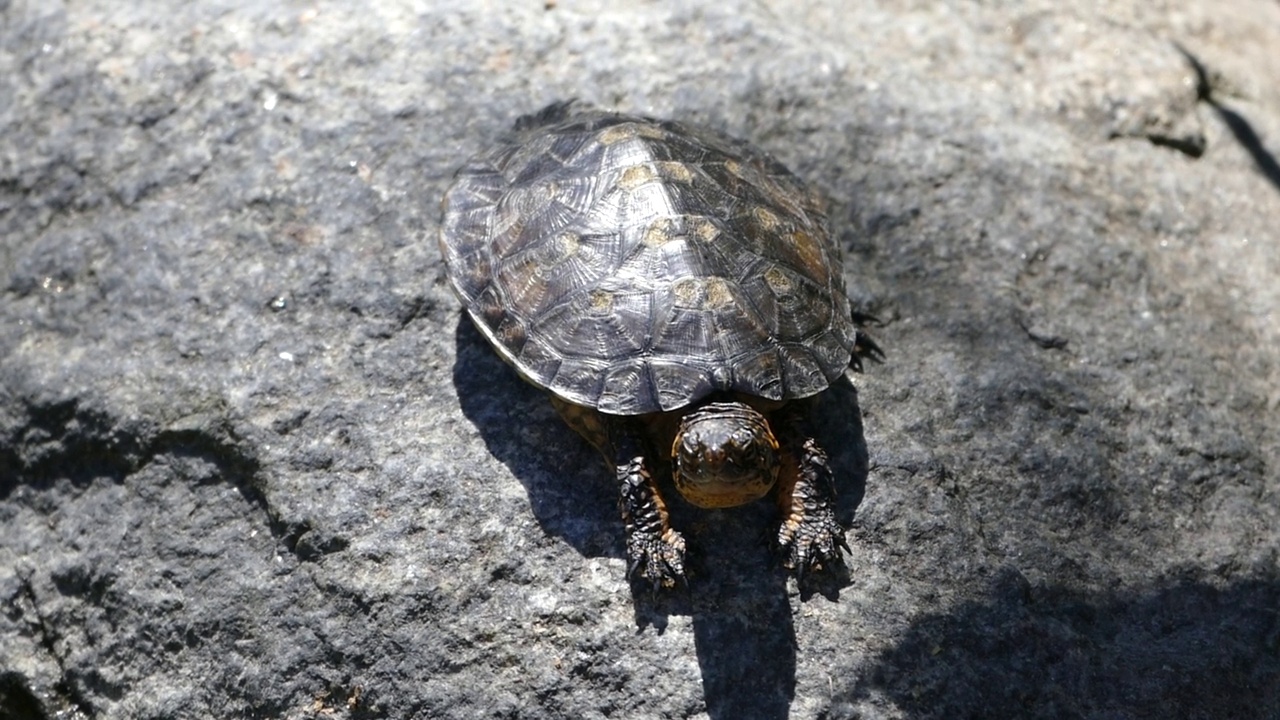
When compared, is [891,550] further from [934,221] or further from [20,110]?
[20,110]

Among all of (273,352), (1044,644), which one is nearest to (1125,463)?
(1044,644)

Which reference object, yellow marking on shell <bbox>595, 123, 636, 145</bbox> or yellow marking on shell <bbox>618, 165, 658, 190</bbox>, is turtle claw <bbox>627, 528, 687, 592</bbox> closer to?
yellow marking on shell <bbox>618, 165, 658, 190</bbox>

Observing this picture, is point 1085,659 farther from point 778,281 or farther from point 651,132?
point 651,132

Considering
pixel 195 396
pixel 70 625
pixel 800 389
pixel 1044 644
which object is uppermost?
pixel 800 389

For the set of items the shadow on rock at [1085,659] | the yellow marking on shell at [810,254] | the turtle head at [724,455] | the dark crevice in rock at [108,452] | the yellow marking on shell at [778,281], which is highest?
the yellow marking on shell at [778,281]

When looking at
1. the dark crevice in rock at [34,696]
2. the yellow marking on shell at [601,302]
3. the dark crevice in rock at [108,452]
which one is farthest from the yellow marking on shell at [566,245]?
the dark crevice in rock at [34,696]

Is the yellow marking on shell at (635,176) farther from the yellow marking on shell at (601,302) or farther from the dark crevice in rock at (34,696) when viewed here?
the dark crevice in rock at (34,696)

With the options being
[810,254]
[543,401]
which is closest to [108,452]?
[543,401]
